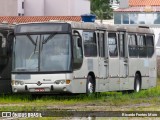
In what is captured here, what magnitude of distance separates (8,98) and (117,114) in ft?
39.1

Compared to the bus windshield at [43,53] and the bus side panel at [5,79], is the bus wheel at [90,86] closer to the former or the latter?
the bus windshield at [43,53]

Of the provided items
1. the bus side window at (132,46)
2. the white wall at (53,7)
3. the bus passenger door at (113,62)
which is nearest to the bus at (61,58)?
the bus passenger door at (113,62)

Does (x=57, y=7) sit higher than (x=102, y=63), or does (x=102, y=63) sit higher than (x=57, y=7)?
(x=57, y=7)

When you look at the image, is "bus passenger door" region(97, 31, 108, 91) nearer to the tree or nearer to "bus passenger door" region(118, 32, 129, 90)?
"bus passenger door" region(118, 32, 129, 90)

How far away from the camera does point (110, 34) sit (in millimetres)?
30531

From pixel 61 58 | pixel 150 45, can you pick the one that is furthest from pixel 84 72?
pixel 150 45

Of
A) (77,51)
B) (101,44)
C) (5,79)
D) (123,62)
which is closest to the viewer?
(77,51)

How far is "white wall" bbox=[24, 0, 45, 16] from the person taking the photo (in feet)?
263

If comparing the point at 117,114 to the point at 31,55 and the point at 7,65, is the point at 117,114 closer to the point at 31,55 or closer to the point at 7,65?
the point at 31,55

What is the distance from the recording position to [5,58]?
28500 millimetres

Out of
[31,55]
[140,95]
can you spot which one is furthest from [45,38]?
[140,95]

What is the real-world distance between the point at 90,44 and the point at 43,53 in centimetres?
230

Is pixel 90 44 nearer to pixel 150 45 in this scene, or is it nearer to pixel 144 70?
pixel 144 70

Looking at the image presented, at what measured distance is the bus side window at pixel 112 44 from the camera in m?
30.3
